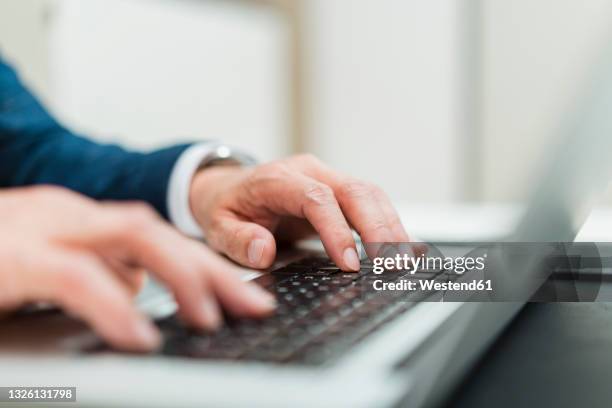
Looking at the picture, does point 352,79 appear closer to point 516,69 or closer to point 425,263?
point 516,69

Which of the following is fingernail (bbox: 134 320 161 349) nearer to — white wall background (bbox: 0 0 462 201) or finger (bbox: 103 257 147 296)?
finger (bbox: 103 257 147 296)

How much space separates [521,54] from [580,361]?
1.75 m

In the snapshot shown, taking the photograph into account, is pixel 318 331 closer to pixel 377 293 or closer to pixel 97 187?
pixel 377 293

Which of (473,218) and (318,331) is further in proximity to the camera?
(473,218)

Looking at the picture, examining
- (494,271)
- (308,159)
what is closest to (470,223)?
(308,159)

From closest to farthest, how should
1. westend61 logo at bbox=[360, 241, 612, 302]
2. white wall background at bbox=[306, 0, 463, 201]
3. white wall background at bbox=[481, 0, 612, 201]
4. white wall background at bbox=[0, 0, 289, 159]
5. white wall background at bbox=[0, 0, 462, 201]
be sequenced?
1. westend61 logo at bbox=[360, 241, 612, 302]
2. white wall background at bbox=[0, 0, 289, 159]
3. white wall background at bbox=[0, 0, 462, 201]
4. white wall background at bbox=[481, 0, 612, 201]
5. white wall background at bbox=[306, 0, 463, 201]

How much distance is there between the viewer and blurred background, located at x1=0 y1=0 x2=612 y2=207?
159cm

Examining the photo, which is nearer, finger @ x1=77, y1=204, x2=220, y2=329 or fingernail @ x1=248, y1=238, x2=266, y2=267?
finger @ x1=77, y1=204, x2=220, y2=329

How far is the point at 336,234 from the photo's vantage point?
492 millimetres

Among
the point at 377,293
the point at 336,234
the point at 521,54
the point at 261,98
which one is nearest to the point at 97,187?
the point at 336,234

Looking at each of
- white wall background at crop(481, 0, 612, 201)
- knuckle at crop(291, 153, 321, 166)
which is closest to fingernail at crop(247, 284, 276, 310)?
knuckle at crop(291, 153, 321, 166)

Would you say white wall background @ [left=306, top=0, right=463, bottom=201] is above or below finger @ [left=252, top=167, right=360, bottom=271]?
below

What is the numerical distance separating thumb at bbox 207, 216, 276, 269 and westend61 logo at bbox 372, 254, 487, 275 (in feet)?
0.28

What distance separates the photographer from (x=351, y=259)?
1.53 ft
